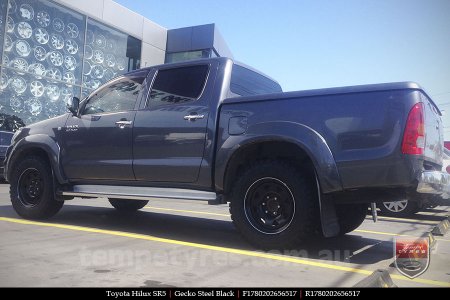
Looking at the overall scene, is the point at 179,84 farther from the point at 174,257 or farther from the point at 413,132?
the point at 413,132

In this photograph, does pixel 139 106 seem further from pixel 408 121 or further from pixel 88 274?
pixel 408 121

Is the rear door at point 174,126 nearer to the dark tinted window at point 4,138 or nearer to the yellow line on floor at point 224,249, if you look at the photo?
the yellow line on floor at point 224,249

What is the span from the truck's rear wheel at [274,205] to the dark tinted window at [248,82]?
3.93 ft

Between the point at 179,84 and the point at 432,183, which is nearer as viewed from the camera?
the point at 432,183

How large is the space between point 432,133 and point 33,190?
201 inches

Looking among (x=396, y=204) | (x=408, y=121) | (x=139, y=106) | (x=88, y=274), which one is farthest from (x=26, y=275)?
(x=396, y=204)

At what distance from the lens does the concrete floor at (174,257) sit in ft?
8.92

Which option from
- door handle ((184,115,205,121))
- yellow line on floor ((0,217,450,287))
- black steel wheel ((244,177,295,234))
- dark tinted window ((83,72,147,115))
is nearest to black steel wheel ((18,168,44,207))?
yellow line on floor ((0,217,450,287))

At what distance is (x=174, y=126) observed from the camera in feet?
14.0

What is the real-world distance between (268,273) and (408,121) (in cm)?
172

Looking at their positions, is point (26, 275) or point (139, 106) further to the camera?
point (139, 106)

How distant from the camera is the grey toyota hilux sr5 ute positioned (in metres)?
3.21

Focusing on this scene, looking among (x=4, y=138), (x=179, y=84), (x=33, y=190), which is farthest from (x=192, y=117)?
(x=4, y=138)

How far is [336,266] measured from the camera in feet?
10.7
